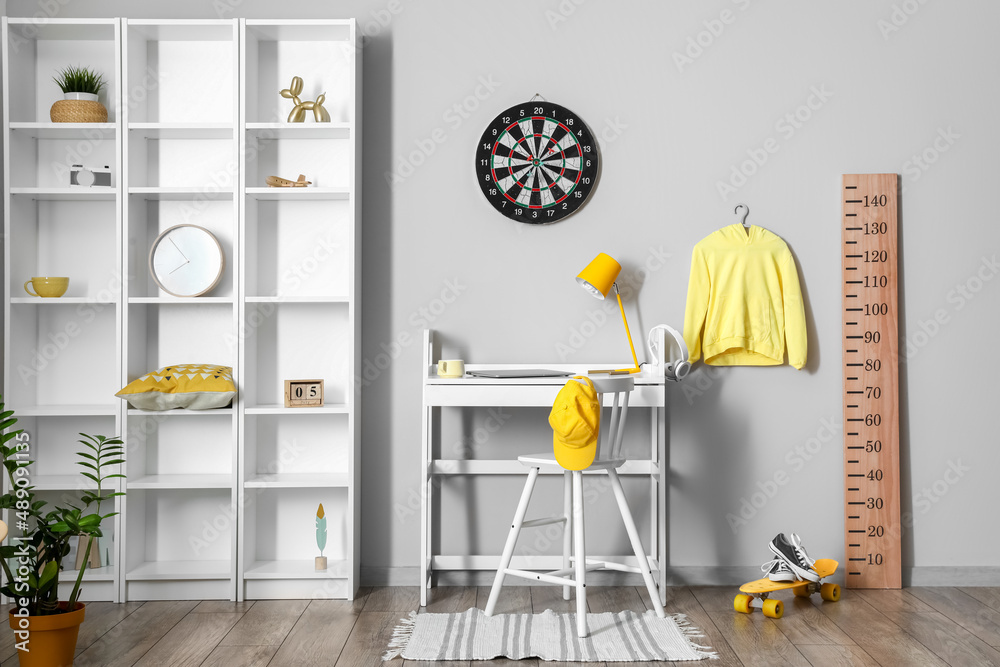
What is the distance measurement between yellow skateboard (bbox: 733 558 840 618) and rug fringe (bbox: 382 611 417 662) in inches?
46.7

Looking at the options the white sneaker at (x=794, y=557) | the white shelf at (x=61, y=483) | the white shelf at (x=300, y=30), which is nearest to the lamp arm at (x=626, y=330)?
the white sneaker at (x=794, y=557)

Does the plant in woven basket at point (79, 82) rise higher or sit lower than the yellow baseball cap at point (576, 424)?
higher

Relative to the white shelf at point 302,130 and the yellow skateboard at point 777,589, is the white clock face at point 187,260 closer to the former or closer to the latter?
the white shelf at point 302,130

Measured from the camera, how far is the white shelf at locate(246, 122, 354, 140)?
2.99 meters

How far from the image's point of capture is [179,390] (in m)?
2.93

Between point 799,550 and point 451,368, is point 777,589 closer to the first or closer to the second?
point 799,550

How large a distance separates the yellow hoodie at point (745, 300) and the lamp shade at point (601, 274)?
38 cm

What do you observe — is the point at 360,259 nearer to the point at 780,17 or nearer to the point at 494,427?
the point at 494,427

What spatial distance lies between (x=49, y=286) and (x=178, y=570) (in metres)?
1.20

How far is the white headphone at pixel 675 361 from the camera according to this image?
3035 millimetres

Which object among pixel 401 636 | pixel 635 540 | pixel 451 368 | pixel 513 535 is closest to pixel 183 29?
pixel 451 368

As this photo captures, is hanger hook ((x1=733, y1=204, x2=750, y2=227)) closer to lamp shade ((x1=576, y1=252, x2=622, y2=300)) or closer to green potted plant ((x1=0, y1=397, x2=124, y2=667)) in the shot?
lamp shade ((x1=576, y1=252, x2=622, y2=300))

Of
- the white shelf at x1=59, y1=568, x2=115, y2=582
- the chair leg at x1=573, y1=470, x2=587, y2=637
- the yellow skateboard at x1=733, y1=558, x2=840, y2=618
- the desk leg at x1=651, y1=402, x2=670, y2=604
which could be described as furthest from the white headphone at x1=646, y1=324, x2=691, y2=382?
the white shelf at x1=59, y1=568, x2=115, y2=582

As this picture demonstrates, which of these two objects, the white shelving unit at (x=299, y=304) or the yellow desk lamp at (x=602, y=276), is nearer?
the yellow desk lamp at (x=602, y=276)
